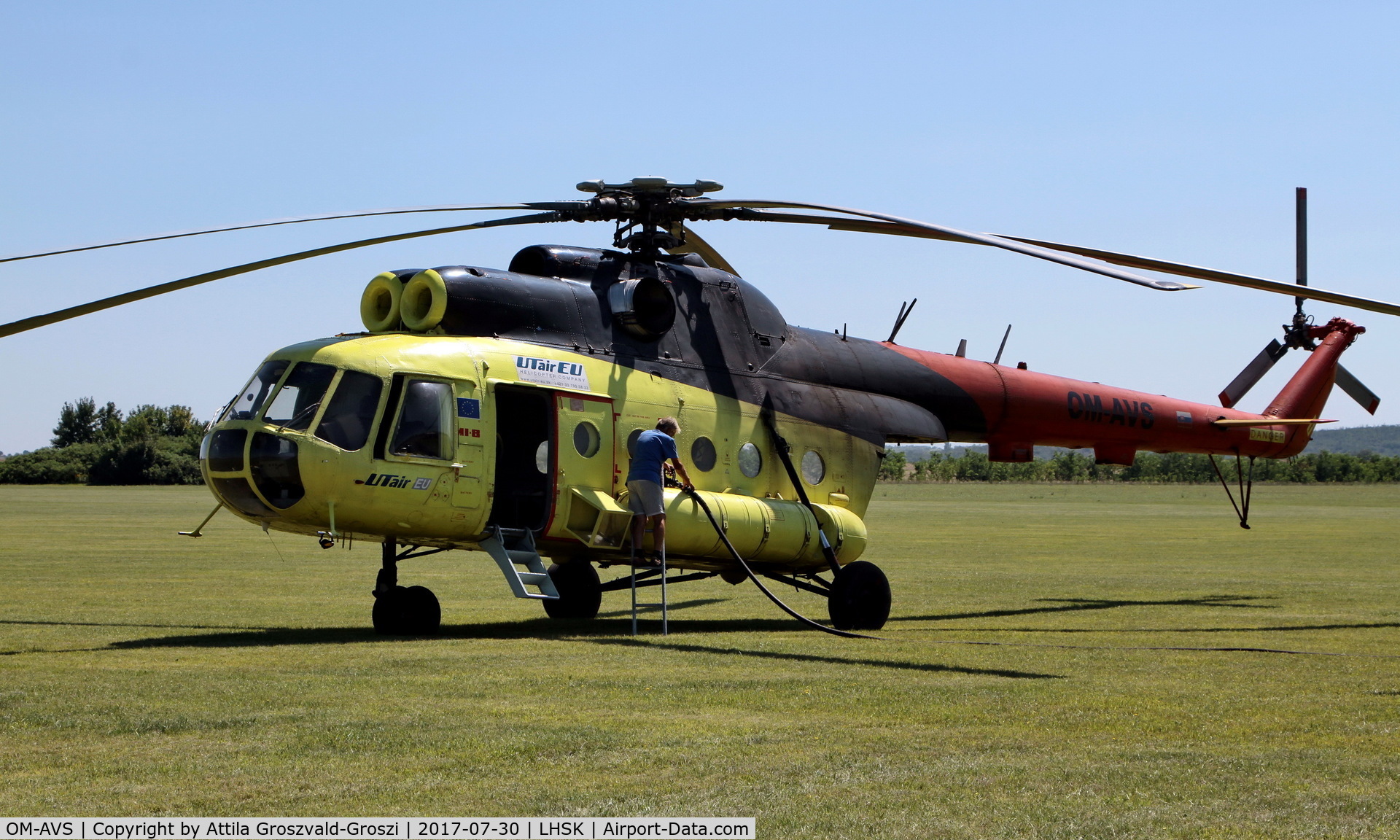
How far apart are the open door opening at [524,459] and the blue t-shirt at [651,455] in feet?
2.80

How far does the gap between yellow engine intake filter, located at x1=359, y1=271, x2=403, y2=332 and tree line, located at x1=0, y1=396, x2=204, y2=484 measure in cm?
8653

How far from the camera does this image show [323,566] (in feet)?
86.7

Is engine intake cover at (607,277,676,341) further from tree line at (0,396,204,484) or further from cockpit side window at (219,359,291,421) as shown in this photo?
tree line at (0,396,204,484)

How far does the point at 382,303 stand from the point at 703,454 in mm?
3702

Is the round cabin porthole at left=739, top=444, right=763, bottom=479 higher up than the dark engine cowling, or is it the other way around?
the dark engine cowling

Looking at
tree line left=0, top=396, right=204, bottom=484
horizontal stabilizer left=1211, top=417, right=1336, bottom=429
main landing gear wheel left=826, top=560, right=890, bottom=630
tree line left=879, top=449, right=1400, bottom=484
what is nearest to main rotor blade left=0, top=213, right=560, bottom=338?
main landing gear wheel left=826, top=560, right=890, bottom=630

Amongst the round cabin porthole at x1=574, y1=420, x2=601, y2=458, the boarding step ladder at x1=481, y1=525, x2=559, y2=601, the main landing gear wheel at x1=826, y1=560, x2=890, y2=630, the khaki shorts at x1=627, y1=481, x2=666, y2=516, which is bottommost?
the main landing gear wheel at x1=826, y1=560, x2=890, y2=630

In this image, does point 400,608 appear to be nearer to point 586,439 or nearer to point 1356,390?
point 586,439

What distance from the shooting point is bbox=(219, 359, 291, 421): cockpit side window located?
43.3 feet

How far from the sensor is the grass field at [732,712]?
6629 mm

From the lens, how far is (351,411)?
13227 mm

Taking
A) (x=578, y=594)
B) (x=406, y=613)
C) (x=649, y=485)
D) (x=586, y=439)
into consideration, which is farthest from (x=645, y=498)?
(x=578, y=594)

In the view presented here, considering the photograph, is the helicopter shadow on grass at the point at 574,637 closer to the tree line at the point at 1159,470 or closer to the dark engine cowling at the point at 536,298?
the dark engine cowling at the point at 536,298

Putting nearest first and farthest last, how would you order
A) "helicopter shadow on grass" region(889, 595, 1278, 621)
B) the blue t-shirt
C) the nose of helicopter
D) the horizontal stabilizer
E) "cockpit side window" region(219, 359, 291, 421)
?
the nose of helicopter < "cockpit side window" region(219, 359, 291, 421) < the blue t-shirt < "helicopter shadow on grass" region(889, 595, 1278, 621) < the horizontal stabilizer
